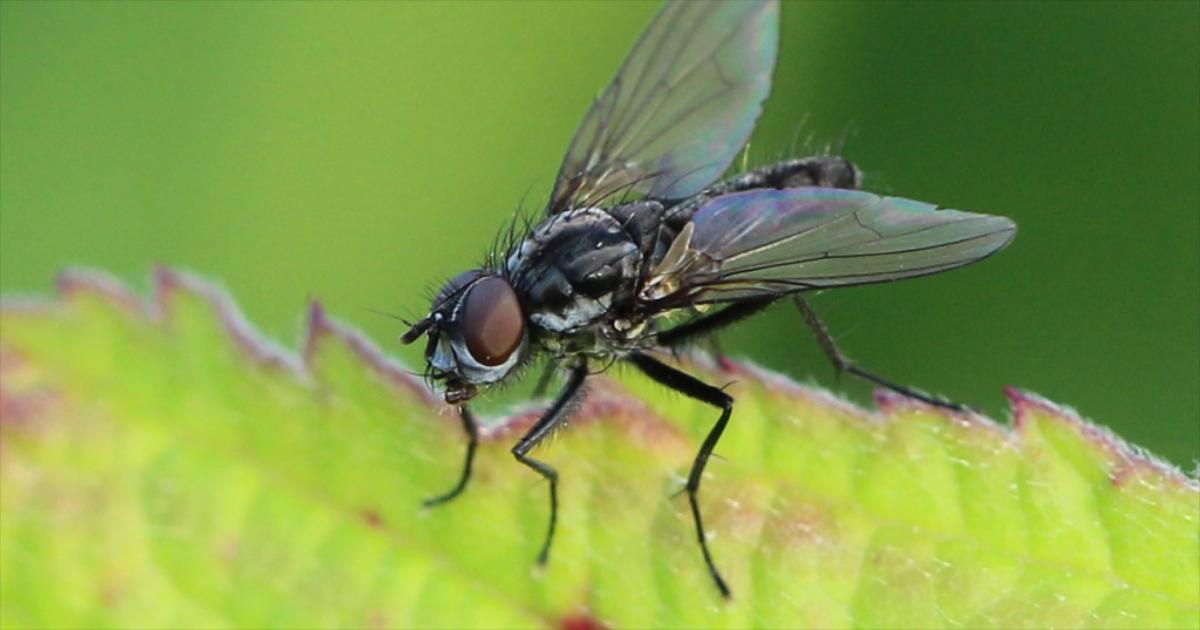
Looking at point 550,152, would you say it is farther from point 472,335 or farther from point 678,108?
point 472,335

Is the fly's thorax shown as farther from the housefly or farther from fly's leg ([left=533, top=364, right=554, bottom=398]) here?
fly's leg ([left=533, top=364, right=554, bottom=398])

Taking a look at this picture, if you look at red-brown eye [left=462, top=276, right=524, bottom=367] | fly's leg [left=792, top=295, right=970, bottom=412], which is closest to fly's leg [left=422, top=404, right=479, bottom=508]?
red-brown eye [left=462, top=276, right=524, bottom=367]

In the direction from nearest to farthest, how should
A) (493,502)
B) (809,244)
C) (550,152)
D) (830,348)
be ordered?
(493,502) < (809,244) < (830,348) < (550,152)

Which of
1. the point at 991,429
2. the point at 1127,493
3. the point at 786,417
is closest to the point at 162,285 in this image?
the point at 786,417

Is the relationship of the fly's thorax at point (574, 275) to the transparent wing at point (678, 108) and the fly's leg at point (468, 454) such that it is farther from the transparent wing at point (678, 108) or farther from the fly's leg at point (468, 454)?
the transparent wing at point (678, 108)

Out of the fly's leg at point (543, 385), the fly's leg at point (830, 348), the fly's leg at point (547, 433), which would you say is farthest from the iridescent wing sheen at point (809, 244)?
the fly's leg at point (830, 348)

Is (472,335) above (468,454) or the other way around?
above

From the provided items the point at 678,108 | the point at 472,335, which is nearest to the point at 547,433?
the point at 472,335
